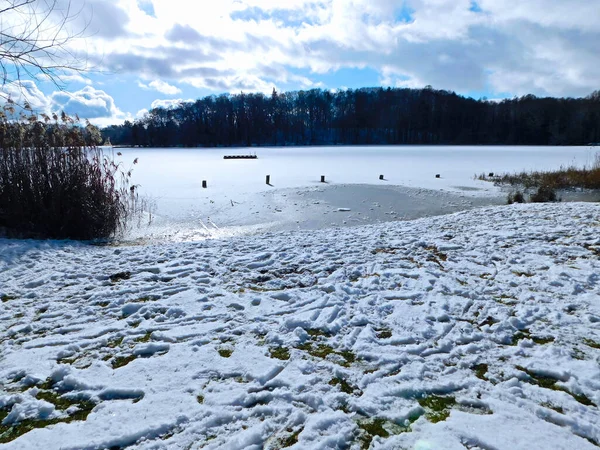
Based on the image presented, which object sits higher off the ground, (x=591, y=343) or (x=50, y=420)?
(x=591, y=343)

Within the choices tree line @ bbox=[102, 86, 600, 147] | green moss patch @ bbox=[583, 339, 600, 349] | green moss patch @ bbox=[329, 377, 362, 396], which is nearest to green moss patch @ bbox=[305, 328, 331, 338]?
green moss patch @ bbox=[329, 377, 362, 396]

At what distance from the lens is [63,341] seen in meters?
2.88

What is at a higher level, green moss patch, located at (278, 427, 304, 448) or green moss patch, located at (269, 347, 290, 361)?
green moss patch, located at (269, 347, 290, 361)

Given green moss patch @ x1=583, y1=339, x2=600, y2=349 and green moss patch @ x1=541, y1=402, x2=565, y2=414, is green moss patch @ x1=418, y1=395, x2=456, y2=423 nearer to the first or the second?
green moss patch @ x1=541, y1=402, x2=565, y2=414

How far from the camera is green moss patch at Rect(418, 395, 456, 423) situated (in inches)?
79.2

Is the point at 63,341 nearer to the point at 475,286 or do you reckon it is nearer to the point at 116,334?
the point at 116,334

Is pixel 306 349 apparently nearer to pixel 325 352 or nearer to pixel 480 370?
pixel 325 352

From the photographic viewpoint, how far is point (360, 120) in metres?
84.8

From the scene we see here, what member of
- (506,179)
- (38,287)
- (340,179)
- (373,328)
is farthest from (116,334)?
(506,179)

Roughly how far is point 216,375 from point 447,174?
22153mm

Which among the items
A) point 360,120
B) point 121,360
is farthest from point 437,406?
point 360,120

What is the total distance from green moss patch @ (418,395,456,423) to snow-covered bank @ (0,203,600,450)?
1 cm

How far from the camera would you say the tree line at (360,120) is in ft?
234

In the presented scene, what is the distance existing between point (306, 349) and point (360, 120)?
8720cm
